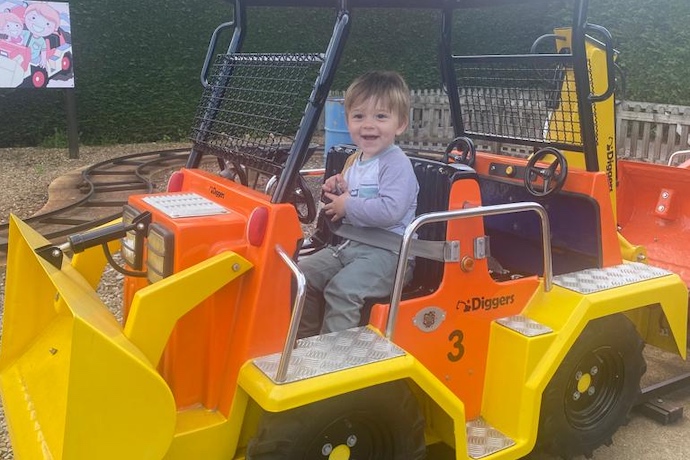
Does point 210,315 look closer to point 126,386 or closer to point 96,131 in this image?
point 126,386

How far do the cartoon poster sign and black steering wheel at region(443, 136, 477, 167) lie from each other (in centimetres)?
954

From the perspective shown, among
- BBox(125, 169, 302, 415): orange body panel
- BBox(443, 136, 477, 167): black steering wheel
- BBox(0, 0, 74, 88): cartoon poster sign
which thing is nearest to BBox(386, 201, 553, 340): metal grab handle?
BBox(125, 169, 302, 415): orange body panel

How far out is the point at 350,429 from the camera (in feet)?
8.16

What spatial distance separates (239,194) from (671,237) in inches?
138

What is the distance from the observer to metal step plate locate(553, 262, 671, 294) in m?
3.12

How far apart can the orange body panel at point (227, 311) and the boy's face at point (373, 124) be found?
1.72 feet

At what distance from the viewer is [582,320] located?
2.97 meters

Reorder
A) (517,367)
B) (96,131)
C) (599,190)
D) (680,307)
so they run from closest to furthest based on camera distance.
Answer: (517,367) < (599,190) < (680,307) < (96,131)

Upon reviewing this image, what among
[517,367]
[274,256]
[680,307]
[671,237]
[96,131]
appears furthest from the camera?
[96,131]

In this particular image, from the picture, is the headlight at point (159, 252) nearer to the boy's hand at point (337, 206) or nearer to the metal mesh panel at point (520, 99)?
the boy's hand at point (337, 206)

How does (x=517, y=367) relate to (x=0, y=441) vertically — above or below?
above

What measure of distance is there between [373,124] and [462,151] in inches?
44.9

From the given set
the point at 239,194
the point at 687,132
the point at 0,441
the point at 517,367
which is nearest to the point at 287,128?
the point at 239,194

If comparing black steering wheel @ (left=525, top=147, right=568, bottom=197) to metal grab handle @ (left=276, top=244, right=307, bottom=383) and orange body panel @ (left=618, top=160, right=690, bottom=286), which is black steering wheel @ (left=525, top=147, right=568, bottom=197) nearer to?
metal grab handle @ (left=276, top=244, right=307, bottom=383)
